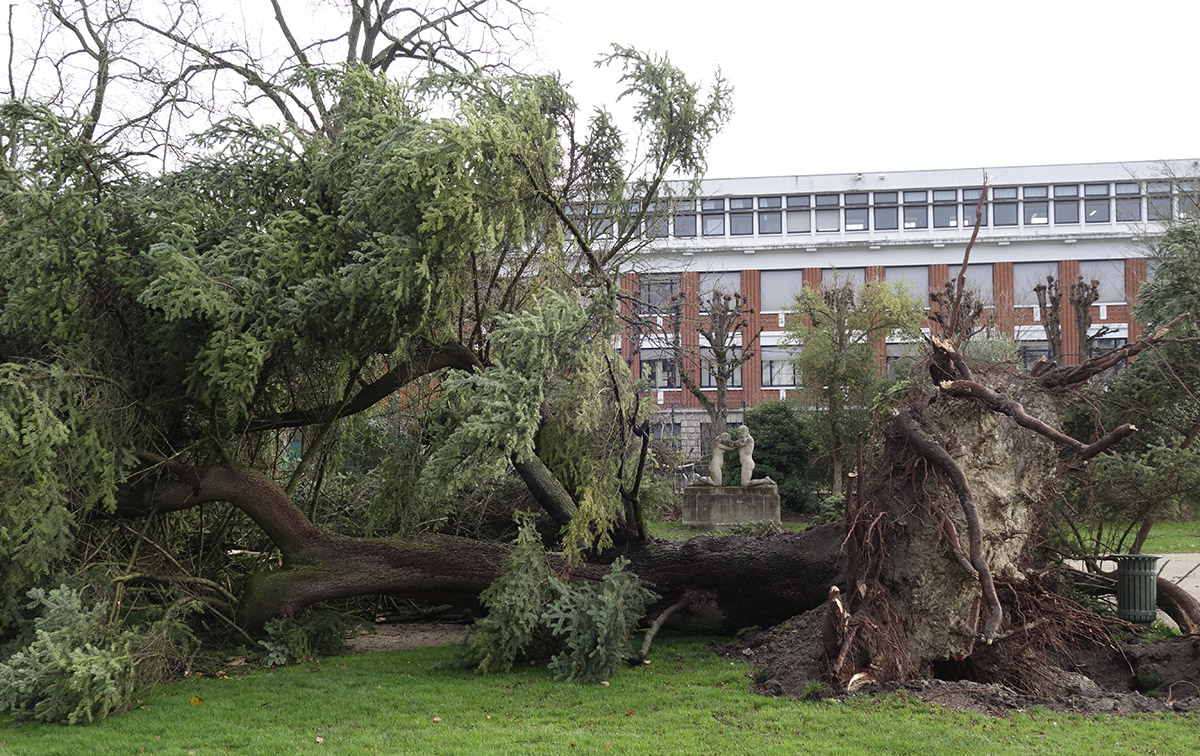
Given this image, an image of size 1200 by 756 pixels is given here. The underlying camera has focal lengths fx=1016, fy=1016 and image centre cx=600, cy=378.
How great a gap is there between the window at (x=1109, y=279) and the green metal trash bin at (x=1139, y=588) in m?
38.0

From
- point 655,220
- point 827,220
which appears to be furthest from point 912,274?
point 655,220

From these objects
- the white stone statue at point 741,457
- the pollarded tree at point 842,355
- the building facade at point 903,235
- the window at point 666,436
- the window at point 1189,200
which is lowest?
the white stone statue at point 741,457

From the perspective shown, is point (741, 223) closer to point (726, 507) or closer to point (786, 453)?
point (786, 453)

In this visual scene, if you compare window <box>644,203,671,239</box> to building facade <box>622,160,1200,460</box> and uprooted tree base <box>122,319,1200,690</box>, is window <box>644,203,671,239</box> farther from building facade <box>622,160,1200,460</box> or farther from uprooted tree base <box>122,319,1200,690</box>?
building facade <box>622,160,1200,460</box>

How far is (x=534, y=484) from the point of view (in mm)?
10273

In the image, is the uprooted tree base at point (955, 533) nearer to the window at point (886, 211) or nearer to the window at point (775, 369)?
the window at point (775, 369)

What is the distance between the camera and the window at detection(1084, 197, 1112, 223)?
4550cm

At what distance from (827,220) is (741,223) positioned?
3.95m

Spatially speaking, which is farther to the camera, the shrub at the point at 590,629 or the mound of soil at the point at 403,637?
the mound of soil at the point at 403,637

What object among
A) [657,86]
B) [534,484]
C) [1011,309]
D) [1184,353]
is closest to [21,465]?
[534,484]

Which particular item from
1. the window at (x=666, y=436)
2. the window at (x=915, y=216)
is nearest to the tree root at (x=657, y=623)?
the window at (x=666, y=436)

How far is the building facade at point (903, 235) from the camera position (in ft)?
144

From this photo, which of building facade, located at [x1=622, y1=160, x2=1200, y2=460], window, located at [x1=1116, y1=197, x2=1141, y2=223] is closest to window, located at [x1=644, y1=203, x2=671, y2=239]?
building facade, located at [x1=622, y1=160, x2=1200, y2=460]

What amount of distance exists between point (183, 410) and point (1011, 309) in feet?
109
